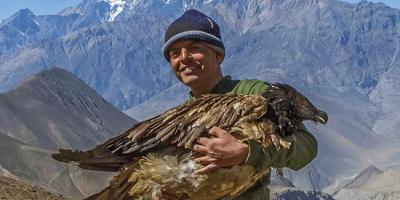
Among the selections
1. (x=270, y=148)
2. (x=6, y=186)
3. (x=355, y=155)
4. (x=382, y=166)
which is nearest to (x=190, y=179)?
(x=270, y=148)

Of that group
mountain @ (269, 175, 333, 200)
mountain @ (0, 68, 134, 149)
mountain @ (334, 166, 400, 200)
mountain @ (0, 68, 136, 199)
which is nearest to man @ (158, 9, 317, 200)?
mountain @ (0, 68, 136, 199)

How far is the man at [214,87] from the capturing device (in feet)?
7.99

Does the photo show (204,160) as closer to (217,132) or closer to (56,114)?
(217,132)

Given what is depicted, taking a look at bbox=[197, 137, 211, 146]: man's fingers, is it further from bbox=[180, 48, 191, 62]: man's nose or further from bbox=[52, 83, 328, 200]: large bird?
bbox=[180, 48, 191, 62]: man's nose

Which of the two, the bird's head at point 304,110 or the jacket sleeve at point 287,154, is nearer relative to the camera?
the jacket sleeve at point 287,154

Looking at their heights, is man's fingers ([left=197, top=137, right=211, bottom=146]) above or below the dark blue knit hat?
below

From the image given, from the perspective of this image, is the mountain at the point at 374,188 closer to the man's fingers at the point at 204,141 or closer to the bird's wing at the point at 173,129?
the bird's wing at the point at 173,129

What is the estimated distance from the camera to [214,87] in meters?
2.92

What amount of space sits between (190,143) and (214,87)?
0.49 metres

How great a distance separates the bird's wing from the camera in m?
2.53

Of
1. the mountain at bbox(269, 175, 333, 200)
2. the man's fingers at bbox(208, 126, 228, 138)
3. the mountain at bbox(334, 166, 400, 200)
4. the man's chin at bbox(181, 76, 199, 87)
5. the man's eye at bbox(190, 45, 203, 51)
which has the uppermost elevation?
the man's eye at bbox(190, 45, 203, 51)

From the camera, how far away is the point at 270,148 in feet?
8.08

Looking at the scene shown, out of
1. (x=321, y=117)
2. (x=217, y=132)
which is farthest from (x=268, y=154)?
(x=321, y=117)

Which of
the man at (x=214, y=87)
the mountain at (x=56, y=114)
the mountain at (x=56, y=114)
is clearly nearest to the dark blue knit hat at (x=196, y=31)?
the man at (x=214, y=87)
